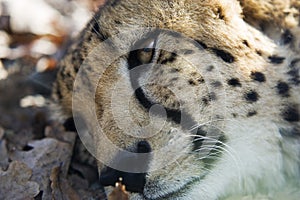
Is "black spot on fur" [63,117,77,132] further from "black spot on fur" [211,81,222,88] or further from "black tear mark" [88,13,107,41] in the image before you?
"black spot on fur" [211,81,222,88]

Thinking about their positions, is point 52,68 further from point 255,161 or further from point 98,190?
point 255,161

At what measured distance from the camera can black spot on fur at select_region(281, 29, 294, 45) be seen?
2.78m

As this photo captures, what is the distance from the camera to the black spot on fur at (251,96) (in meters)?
2.70

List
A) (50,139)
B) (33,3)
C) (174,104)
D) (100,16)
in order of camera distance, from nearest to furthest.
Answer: (174,104) → (100,16) → (50,139) → (33,3)

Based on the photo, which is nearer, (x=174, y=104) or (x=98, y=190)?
(x=174, y=104)

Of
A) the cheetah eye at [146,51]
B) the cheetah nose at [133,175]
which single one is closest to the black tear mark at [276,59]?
the cheetah eye at [146,51]

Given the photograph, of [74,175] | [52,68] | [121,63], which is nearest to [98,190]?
[74,175]

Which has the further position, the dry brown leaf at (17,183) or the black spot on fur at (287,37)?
the dry brown leaf at (17,183)

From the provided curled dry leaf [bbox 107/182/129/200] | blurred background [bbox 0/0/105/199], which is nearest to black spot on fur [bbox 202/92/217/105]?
curled dry leaf [bbox 107/182/129/200]

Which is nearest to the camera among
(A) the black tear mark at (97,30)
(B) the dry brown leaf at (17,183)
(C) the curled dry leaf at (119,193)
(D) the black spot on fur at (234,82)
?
(C) the curled dry leaf at (119,193)

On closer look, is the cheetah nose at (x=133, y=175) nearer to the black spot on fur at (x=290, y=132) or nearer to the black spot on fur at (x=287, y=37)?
the black spot on fur at (x=290, y=132)

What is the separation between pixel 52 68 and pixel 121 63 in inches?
75.0

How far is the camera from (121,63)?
282cm

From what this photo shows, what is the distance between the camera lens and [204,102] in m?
2.70
